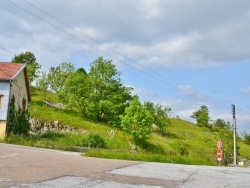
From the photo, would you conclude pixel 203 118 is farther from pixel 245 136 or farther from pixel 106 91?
pixel 106 91

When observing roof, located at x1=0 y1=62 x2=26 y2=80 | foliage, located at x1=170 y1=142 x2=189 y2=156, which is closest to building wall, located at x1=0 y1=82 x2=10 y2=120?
roof, located at x1=0 y1=62 x2=26 y2=80

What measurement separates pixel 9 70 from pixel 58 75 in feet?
123

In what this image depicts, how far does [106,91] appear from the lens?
5819 centimetres

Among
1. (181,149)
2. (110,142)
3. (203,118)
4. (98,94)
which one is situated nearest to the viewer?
(110,142)

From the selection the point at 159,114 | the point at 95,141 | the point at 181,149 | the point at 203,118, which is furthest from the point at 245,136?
the point at 95,141

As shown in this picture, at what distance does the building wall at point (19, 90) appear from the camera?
35031mm

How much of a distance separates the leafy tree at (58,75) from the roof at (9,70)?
32.0 m

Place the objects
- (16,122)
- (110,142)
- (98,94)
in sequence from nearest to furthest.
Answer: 1. (16,122)
2. (110,142)
3. (98,94)

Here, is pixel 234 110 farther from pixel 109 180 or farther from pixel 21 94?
pixel 109 180

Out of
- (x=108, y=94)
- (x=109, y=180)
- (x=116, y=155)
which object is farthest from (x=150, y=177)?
(x=108, y=94)

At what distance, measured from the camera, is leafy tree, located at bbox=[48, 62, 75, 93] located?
70.8m

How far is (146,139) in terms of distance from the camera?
47.2 meters

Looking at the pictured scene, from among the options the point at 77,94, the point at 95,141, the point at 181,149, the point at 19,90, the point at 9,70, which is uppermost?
the point at 77,94

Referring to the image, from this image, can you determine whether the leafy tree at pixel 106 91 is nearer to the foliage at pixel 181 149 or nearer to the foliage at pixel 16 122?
the foliage at pixel 181 149
